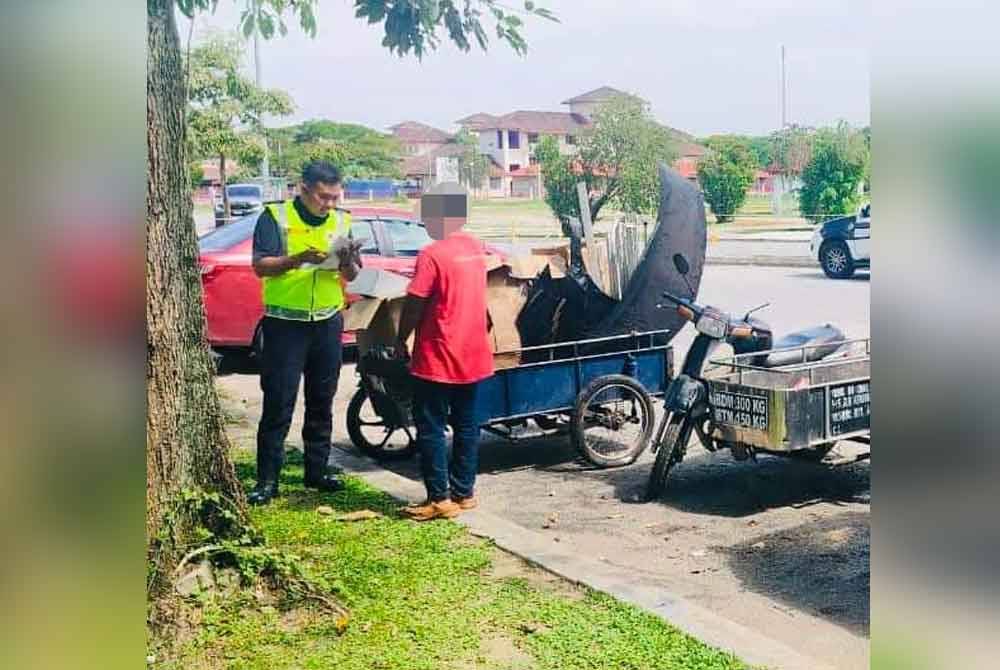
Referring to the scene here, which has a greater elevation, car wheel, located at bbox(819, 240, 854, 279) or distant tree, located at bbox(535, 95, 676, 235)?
distant tree, located at bbox(535, 95, 676, 235)

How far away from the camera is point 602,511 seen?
203 inches

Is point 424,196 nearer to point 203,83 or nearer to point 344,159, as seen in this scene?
point 344,159

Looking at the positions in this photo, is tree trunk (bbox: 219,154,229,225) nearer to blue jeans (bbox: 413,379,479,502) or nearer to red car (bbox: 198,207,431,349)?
red car (bbox: 198,207,431,349)

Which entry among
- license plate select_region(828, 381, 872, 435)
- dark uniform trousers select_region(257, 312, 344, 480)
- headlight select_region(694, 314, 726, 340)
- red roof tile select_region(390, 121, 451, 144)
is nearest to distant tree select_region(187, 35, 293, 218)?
red roof tile select_region(390, 121, 451, 144)

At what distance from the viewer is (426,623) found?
3922 mm

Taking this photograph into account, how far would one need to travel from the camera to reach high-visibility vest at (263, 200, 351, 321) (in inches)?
166

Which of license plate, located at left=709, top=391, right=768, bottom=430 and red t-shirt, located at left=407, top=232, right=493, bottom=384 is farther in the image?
license plate, located at left=709, top=391, right=768, bottom=430

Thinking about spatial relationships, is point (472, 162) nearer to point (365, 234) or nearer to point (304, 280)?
point (365, 234)

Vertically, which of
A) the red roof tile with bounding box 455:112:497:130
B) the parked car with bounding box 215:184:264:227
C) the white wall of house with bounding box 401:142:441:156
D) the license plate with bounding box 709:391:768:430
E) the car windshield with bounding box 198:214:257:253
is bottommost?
the license plate with bounding box 709:391:768:430

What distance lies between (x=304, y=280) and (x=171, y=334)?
2.12 feet

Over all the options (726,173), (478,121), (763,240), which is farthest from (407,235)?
(763,240)

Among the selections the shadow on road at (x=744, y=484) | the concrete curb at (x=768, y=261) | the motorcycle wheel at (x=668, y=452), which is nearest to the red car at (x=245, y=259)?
the concrete curb at (x=768, y=261)

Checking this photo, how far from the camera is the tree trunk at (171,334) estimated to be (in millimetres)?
3871

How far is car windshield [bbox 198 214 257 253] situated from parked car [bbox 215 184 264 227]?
30mm
